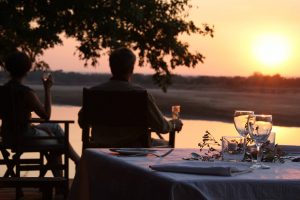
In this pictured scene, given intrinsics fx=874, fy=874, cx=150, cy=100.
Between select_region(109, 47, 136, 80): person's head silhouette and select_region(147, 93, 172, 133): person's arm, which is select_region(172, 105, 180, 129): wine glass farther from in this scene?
select_region(109, 47, 136, 80): person's head silhouette

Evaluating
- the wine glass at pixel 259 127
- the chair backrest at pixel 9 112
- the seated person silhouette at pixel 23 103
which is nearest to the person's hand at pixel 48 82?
the seated person silhouette at pixel 23 103

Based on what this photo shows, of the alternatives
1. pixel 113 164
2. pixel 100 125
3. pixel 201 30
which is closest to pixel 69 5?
pixel 201 30

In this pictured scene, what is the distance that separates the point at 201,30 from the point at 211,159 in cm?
869

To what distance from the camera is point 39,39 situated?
1045 centimetres

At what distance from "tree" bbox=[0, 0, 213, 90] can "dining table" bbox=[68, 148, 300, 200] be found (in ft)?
22.9

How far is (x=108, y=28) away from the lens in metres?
10.4

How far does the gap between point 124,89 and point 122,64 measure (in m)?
0.16

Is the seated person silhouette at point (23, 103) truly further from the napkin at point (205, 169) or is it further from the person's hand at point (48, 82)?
the napkin at point (205, 169)

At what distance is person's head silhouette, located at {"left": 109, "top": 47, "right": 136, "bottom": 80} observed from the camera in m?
5.41

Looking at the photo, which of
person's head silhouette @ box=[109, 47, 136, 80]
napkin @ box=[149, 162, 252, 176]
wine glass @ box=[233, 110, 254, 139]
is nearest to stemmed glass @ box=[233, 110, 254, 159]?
wine glass @ box=[233, 110, 254, 139]

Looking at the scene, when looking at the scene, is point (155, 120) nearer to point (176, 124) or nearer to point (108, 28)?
point (176, 124)

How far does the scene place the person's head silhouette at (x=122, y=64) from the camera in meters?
5.41

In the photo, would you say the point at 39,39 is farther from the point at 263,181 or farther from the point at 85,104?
the point at 263,181

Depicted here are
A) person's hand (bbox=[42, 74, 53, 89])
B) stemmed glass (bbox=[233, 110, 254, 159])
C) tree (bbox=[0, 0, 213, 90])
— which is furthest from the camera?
tree (bbox=[0, 0, 213, 90])
